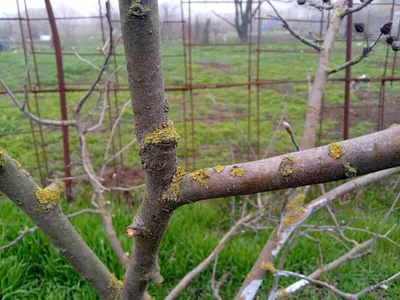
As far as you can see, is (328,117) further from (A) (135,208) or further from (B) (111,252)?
(B) (111,252)

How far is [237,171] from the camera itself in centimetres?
62

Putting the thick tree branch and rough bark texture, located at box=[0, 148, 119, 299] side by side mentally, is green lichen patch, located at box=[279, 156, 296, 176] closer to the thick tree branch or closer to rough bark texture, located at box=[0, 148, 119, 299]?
rough bark texture, located at box=[0, 148, 119, 299]

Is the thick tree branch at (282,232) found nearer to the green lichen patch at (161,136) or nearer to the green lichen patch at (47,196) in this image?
the green lichen patch at (47,196)

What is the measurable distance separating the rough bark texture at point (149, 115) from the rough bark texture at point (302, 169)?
0.17 ft

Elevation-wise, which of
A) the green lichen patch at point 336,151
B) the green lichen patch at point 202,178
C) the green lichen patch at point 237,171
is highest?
the green lichen patch at point 336,151

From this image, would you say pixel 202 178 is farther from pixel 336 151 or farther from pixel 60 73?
pixel 60 73

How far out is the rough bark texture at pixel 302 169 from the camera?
1.70 ft

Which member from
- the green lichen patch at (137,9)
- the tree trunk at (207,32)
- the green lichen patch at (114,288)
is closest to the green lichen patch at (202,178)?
the green lichen patch at (137,9)

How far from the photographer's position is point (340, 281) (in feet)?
7.25

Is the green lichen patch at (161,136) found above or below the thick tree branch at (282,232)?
above

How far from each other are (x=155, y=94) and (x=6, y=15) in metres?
3.10

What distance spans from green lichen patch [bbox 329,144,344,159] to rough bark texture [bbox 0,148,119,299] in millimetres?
560

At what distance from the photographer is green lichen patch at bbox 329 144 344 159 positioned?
1.78 ft

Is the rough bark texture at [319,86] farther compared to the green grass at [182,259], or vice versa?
the green grass at [182,259]
